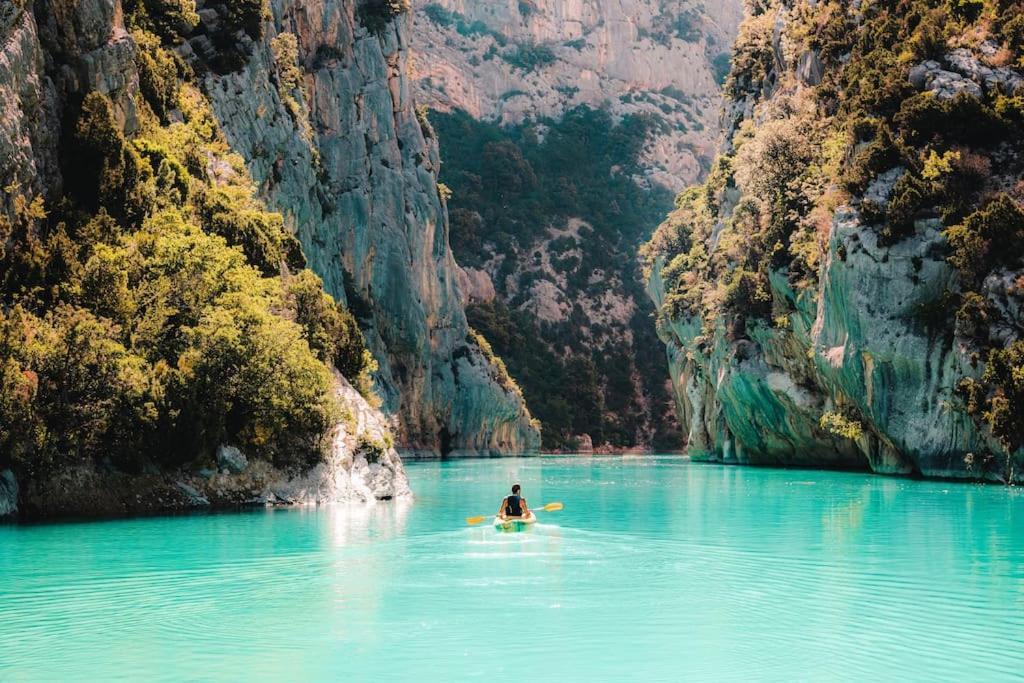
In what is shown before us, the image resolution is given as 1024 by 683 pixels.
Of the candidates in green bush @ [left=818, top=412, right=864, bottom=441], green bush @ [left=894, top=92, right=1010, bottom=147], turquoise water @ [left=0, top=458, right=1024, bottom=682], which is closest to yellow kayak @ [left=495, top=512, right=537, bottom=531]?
turquoise water @ [left=0, top=458, right=1024, bottom=682]

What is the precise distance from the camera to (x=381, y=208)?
103 meters

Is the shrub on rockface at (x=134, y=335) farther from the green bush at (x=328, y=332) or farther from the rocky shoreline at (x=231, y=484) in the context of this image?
the green bush at (x=328, y=332)

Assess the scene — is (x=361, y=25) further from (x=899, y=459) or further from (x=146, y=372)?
(x=146, y=372)

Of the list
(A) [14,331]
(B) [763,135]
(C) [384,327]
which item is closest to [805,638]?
(A) [14,331]

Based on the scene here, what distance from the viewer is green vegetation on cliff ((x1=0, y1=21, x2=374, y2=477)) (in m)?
29.4

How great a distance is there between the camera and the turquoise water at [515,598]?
13969mm

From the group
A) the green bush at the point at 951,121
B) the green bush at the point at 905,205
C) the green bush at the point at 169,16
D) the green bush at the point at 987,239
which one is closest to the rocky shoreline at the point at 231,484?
the green bush at the point at 169,16

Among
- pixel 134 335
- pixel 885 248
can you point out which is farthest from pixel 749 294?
pixel 134 335

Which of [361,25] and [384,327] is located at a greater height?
[361,25]

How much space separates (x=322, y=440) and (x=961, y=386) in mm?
26136

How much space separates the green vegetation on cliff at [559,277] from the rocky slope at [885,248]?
8671 centimetres

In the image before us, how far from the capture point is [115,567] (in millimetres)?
21406

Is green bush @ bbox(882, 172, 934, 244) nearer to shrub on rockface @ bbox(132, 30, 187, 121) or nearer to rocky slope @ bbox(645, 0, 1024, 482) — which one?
rocky slope @ bbox(645, 0, 1024, 482)

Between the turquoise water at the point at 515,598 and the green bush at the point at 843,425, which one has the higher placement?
the green bush at the point at 843,425
